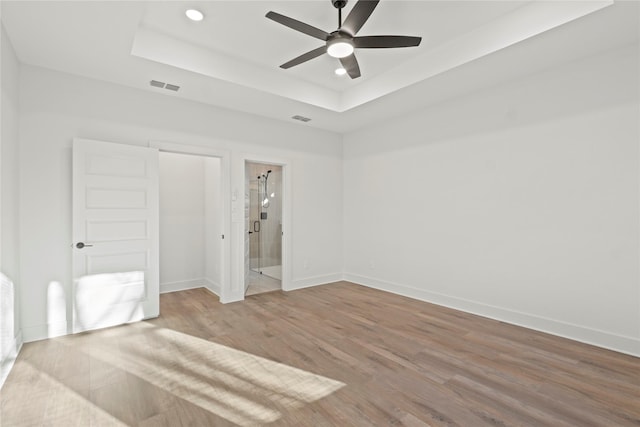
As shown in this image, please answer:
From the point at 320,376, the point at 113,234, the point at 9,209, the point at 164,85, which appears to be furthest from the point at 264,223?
the point at 320,376

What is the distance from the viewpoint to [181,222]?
5.33 m

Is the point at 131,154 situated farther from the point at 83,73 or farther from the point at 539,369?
the point at 539,369

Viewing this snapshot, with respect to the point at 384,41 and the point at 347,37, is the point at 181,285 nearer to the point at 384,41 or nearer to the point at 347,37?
the point at 347,37

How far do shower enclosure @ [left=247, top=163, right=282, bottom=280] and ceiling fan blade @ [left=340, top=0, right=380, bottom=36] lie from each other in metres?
4.30

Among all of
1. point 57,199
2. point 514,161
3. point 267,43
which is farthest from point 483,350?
point 57,199

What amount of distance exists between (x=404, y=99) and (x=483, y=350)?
10.6 ft

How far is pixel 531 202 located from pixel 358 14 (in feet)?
9.23

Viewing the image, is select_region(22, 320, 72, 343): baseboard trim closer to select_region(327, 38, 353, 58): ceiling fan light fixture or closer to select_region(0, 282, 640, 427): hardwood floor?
select_region(0, 282, 640, 427): hardwood floor

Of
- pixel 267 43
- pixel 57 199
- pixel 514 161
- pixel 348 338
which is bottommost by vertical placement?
pixel 348 338

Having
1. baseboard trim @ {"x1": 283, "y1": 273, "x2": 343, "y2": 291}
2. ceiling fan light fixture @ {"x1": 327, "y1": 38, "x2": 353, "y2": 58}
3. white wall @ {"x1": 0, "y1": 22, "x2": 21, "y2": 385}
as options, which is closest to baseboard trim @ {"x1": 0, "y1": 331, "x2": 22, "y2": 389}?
white wall @ {"x1": 0, "y1": 22, "x2": 21, "y2": 385}

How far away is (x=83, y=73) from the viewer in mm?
3467

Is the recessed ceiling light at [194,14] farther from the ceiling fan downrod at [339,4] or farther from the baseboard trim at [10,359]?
the baseboard trim at [10,359]

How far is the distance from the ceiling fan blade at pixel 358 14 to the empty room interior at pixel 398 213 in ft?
0.04

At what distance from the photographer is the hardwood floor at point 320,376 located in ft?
6.58
